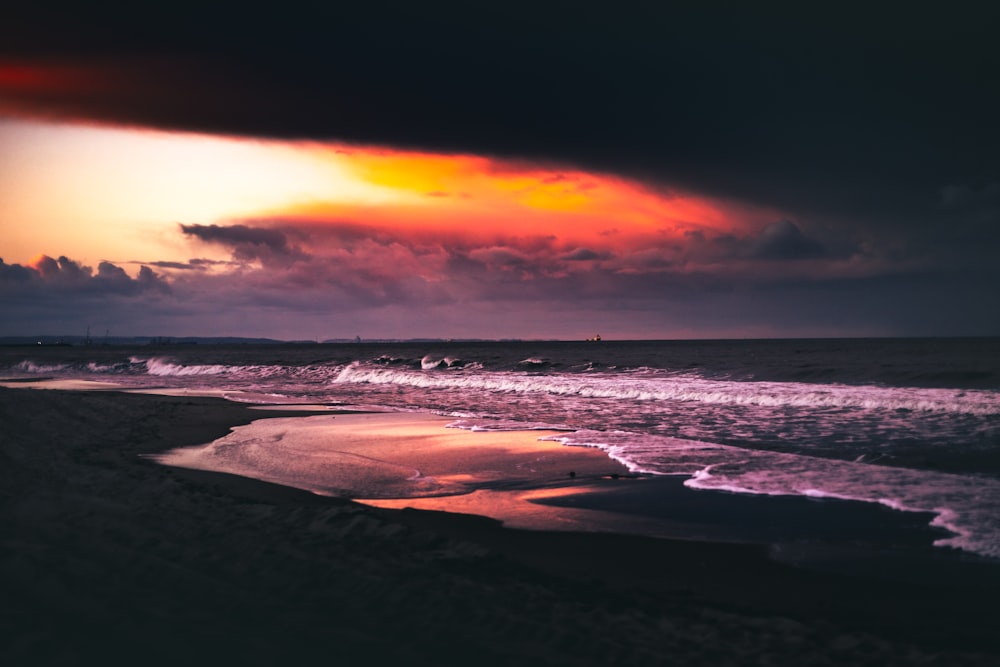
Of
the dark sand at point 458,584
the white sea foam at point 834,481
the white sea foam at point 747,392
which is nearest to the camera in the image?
the dark sand at point 458,584

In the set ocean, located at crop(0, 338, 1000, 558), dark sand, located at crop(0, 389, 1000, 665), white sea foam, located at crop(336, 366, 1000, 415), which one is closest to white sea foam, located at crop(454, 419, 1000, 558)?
ocean, located at crop(0, 338, 1000, 558)

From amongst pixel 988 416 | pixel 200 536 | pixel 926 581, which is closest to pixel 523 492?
pixel 200 536

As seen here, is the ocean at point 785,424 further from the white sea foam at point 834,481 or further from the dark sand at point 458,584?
the dark sand at point 458,584

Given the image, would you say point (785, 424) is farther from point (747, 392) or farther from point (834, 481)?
point (747, 392)

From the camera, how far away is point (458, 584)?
228 inches

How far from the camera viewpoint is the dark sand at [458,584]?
4.45m

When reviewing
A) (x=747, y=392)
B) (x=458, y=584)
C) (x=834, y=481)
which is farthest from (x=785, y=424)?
(x=458, y=584)

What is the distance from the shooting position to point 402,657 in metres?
4.33

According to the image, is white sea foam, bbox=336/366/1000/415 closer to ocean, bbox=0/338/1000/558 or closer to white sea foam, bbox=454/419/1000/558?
ocean, bbox=0/338/1000/558

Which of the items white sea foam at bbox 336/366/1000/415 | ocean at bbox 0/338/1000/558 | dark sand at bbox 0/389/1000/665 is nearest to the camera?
dark sand at bbox 0/389/1000/665

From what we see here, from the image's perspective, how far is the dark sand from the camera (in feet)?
14.6

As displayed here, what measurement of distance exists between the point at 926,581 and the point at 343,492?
24.1 feet

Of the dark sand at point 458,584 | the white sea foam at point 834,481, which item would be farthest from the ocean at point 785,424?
the dark sand at point 458,584

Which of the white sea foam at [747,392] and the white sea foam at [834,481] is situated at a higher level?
the white sea foam at [747,392]
